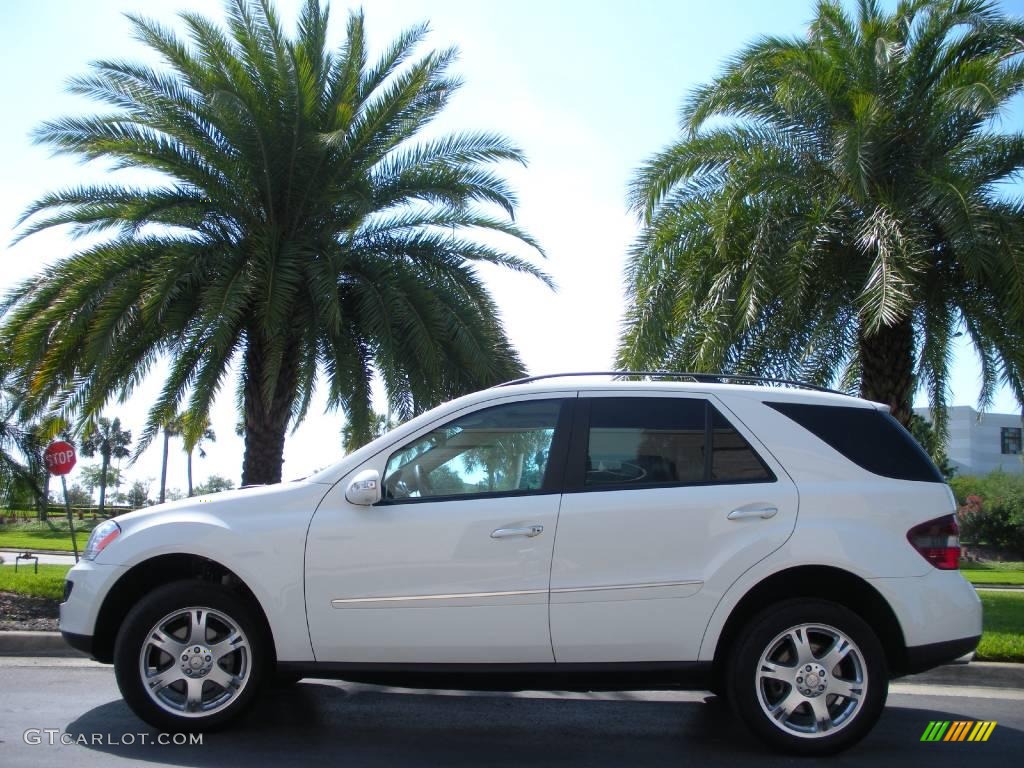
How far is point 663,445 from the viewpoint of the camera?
517 centimetres

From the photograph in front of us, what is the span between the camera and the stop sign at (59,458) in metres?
15.1

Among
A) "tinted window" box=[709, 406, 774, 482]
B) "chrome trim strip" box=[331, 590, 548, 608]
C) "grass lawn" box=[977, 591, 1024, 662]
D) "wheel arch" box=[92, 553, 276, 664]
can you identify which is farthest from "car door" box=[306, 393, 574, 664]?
"grass lawn" box=[977, 591, 1024, 662]

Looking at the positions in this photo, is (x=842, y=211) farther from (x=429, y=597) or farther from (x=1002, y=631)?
(x=429, y=597)

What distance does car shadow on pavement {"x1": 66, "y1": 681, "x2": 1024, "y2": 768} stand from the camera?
4922 mm

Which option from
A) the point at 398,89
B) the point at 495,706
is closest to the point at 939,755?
the point at 495,706

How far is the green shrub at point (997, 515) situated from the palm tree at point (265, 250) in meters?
37.1

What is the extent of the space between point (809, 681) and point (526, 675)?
55.6 inches

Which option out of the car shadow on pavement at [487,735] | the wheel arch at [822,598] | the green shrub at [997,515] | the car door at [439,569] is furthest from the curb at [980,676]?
the green shrub at [997,515]

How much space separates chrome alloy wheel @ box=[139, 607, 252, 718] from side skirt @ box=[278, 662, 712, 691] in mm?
277

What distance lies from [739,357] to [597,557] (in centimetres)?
851

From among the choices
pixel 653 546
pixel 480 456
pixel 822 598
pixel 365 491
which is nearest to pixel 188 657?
pixel 365 491

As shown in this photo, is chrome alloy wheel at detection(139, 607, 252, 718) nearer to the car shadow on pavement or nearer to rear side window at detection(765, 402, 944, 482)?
the car shadow on pavement

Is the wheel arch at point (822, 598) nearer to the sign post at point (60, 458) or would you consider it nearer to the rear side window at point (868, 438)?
the rear side window at point (868, 438)

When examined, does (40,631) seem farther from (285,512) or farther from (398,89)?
(398,89)
